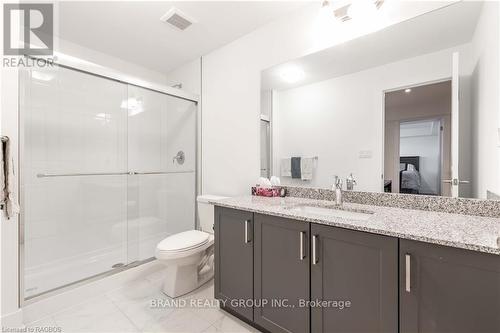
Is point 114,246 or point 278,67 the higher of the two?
point 278,67

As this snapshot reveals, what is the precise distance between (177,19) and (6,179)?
172cm

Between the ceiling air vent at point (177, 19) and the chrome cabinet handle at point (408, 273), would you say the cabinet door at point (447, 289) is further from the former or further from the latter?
the ceiling air vent at point (177, 19)

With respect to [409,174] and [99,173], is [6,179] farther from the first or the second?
[409,174]

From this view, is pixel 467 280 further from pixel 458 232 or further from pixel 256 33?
pixel 256 33

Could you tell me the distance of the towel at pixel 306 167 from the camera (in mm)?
1884

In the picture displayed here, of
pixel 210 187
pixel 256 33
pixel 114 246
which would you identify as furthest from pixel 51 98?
pixel 256 33

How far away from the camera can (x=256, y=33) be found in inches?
86.0

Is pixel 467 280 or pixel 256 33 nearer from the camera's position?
pixel 467 280

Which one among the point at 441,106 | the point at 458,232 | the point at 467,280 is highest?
the point at 441,106

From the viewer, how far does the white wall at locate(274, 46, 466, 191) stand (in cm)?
148

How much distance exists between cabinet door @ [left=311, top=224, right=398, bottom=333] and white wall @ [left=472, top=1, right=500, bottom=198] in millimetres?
685

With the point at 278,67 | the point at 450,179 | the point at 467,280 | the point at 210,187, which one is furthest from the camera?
the point at 210,187

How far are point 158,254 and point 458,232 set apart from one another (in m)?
1.83

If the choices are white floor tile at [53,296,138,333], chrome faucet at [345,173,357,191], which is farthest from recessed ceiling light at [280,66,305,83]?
white floor tile at [53,296,138,333]
